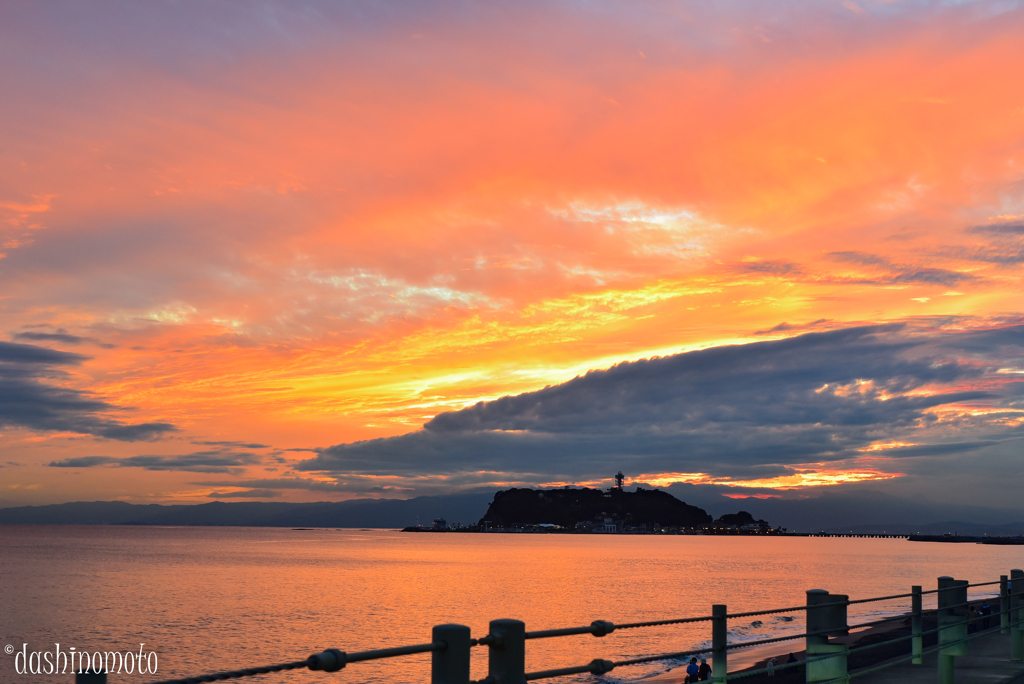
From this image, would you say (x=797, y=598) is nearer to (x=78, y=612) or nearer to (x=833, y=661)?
(x=78, y=612)

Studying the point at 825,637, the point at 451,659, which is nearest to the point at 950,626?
the point at 825,637

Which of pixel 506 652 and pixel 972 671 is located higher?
pixel 506 652

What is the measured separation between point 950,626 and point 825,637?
4942 mm

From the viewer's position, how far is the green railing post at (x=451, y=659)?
3.95 m

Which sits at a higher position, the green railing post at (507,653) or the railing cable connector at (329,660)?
the railing cable connector at (329,660)

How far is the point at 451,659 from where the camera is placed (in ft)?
13.0

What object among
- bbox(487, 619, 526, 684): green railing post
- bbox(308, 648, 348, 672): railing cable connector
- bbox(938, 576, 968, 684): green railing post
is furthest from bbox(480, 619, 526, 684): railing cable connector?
bbox(938, 576, 968, 684): green railing post

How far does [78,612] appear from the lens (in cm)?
6122

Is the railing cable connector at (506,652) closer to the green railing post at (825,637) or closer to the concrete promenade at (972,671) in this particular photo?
the green railing post at (825,637)

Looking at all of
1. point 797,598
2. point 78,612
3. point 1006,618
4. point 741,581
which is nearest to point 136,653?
point 78,612

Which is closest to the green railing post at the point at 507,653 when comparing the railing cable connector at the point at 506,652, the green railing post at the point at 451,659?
the railing cable connector at the point at 506,652

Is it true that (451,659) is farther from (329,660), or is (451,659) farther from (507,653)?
(329,660)

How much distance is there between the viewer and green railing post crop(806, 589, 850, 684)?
7.74 meters

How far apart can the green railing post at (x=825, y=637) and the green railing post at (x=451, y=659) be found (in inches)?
193
